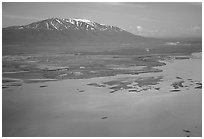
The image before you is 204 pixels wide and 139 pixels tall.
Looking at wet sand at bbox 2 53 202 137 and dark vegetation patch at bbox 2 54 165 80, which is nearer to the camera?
wet sand at bbox 2 53 202 137

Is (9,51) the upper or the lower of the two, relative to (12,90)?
upper

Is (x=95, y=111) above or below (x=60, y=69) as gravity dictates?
below

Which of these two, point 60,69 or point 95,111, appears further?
point 60,69

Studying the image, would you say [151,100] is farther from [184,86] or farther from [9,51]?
[9,51]

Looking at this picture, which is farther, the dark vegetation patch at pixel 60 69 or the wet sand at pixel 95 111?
the dark vegetation patch at pixel 60 69

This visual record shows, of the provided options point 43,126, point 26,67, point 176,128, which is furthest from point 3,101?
point 176,128

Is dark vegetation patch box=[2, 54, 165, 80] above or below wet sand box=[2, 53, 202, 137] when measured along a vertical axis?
above

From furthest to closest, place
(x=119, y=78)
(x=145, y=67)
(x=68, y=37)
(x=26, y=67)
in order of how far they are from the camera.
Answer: (x=68, y=37) < (x=145, y=67) < (x=26, y=67) < (x=119, y=78)

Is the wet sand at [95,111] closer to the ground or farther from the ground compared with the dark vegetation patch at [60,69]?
closer to the ground
